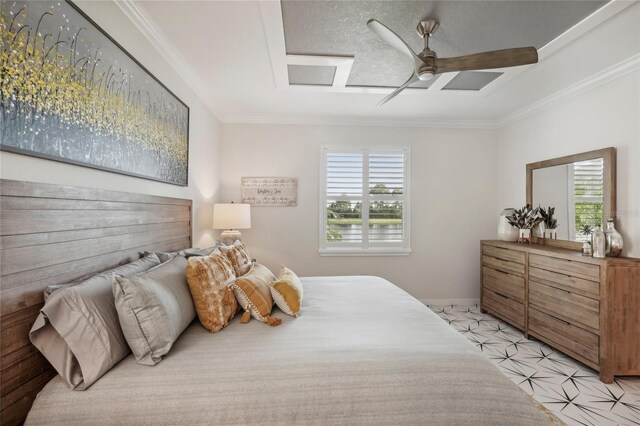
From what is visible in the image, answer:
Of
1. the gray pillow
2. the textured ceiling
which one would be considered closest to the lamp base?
the gray pillow

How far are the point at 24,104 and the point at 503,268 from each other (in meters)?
4.13

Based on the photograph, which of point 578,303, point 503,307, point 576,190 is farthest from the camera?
point 503,307

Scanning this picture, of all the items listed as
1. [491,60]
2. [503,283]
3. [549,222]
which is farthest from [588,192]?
[491,60]

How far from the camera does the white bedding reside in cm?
103

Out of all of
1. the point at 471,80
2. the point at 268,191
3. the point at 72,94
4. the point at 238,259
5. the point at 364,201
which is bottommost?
the point at 238,259

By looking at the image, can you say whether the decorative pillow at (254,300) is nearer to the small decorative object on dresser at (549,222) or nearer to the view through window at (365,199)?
the view through window at (365,199)

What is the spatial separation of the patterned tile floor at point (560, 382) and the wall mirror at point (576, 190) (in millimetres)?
1142

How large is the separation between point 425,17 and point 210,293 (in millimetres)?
2177

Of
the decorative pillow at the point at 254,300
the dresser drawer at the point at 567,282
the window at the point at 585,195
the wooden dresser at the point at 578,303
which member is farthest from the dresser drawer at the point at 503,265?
the decorative pillow at the point at 254,300

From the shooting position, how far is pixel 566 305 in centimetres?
252

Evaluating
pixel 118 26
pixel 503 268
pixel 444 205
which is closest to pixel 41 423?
pixel 118 26

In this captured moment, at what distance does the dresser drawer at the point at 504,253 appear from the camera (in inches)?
121

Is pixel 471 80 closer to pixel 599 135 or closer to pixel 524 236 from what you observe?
pixel 599 135

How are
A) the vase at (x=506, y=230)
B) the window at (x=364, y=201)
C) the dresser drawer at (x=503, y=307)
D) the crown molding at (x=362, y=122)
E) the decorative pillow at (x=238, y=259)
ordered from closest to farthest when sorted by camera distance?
the decorative pillow at (x=238, y=259) < the dresser drawer at (x=503, y=307) < the vase at (x=506, y=230) < the crown molding at (x=362, y=122) < the window at (x=364, y=201)
